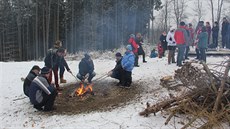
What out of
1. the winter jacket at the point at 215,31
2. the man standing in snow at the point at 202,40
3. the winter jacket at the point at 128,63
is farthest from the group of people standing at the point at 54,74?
the winter jacket at the point at 215,31

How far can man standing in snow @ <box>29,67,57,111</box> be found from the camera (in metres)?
8.56

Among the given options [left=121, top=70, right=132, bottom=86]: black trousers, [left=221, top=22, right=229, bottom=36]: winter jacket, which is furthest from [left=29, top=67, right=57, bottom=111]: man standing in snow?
[left=221, top=22, right=229, bottom=36]: winter jacket

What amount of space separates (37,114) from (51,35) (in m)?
35.9

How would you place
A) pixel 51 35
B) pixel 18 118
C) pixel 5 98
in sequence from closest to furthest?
pixel 18 118, pixel 5 98, pixel 51 35

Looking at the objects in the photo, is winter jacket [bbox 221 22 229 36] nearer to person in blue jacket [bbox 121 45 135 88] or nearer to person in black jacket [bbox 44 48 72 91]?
person in blue jacket [bbox 121 45 135 88]

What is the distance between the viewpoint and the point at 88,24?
40125mm

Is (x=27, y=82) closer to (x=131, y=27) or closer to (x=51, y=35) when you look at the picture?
(x=131, y=27)

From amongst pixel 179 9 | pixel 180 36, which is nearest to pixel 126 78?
pixel 180 36

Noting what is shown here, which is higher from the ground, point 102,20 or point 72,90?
point 102,20

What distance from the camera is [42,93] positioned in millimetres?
8641

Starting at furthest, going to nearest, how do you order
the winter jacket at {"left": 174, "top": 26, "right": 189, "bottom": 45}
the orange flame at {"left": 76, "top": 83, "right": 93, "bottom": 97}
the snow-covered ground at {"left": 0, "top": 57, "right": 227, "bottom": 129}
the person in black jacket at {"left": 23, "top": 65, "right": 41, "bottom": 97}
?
the winter jacket at {"left": 174, "top": 26, "right": 189, "bottom": 45} → the orange flame at {"left": 76, "top": 83, "right": 93, "bottom": 97} → the person in black jacket at {"left": 23, "top": 65, "right": 41, "bottom": 97} → the snow-covered ground at {"left": 0, "top": 57, "right": 227, "bottom": 129}

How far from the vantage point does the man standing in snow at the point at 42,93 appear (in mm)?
8562

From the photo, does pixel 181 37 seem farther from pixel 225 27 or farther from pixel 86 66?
pixel 225 27

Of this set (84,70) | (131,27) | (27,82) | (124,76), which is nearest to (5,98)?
(27,82)
